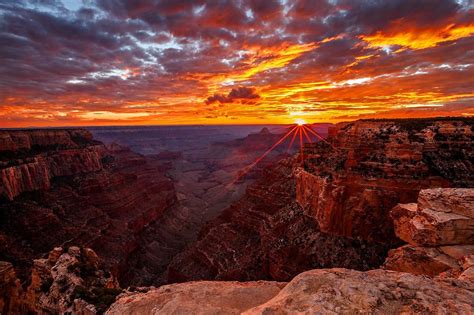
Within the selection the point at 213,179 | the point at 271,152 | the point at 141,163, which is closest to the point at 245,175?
the point at 213,179

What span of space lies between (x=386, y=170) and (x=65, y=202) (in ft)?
181

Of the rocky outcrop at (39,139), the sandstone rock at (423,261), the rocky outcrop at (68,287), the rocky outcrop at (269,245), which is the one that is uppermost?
the rocky outcrop at (39,139)

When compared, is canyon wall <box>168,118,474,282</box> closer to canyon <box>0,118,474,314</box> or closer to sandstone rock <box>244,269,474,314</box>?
canyon <box>0,118,474,314</box>

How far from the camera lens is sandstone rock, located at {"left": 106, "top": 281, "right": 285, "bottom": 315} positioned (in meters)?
10.3

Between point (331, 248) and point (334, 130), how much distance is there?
1895cm

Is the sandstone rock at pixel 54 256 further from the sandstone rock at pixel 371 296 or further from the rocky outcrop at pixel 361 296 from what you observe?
the sandstone rock at pixel 371 296

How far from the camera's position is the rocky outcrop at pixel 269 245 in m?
27.7

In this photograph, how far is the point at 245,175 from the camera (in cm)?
11412

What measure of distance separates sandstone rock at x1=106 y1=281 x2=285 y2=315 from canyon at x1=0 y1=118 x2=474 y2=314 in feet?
0.22

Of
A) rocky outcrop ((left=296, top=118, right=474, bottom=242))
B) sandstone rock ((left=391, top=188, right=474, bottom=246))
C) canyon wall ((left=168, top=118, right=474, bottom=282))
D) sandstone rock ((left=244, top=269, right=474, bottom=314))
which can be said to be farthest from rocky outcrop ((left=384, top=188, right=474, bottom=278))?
canyon wall ((left=168, top=118, right=474, bottom=282))

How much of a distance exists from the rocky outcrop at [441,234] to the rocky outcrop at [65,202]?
3623 centimetres

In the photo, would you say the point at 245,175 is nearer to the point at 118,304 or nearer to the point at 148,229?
the point at 148,229

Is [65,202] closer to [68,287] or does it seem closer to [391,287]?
[68,287]

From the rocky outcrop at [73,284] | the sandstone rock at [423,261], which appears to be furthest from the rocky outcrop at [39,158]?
the sandstone rock at [423,261]
